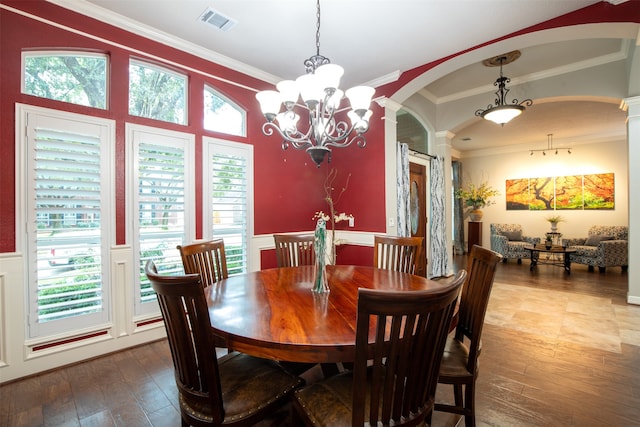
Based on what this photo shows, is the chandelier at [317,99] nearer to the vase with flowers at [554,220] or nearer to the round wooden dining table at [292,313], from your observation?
the round wooden dining table at [292,313]

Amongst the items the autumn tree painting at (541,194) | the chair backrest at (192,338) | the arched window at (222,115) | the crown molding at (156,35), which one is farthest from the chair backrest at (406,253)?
the autumn tree painting at (541,194)

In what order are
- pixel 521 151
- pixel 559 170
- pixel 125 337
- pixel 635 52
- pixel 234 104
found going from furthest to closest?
pixel 521 151, pixel 559 170, pixel 234 104, pixel 635 52, pixel 125 337

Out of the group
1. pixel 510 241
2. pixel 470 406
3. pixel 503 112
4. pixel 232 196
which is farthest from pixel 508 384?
pixel 510 241

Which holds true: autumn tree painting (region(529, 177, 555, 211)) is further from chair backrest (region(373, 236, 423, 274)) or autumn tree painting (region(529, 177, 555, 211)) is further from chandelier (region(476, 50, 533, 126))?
chair backrest (region(373, 236, 423, 274))

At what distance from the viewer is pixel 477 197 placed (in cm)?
807

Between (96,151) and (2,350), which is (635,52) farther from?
(2,350)

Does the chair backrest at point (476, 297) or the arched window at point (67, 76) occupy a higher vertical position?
the arched window at point (67, 76)

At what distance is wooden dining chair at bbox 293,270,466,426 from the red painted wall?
2.48 metres

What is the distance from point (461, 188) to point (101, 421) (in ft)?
30.4

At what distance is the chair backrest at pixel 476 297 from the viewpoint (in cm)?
152

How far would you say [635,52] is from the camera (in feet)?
10.6

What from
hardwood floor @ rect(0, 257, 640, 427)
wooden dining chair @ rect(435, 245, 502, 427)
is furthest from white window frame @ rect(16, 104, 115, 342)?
wooden dining chair @ rect(435, 245, 502, 427)

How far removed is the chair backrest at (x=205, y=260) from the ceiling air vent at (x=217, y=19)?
1.98 m

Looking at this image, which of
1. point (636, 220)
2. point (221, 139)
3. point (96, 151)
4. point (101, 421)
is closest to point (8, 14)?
point (96, 151)
